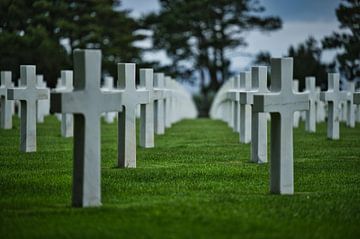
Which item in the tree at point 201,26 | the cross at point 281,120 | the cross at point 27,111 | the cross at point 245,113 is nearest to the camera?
the cross at point 281,120

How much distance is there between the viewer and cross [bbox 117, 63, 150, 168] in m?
14.0

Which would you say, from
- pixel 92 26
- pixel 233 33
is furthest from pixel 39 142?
pixel 233 33

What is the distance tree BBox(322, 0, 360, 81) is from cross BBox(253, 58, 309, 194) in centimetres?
3308

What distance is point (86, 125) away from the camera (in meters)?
9.66

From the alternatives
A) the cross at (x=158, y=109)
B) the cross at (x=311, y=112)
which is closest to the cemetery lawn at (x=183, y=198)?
the cross at (x=158, y=109)

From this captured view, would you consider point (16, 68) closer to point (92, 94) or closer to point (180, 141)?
point (180, 141)

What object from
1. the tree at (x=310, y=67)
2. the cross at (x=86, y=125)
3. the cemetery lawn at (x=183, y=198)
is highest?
the tree at (x=310, y=67)

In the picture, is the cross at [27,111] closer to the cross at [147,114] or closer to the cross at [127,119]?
the cross at [147,114]

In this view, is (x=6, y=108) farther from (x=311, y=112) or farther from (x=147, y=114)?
(x=311, y=112)

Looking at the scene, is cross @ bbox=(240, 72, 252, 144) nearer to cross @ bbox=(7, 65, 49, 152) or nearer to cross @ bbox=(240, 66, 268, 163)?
cross @ bbox=(240, 66, 268, 163)

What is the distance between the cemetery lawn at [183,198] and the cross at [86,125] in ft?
0.66

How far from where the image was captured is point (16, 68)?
44.2 meters

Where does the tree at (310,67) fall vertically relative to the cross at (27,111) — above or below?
above

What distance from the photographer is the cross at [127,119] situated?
14039mm
